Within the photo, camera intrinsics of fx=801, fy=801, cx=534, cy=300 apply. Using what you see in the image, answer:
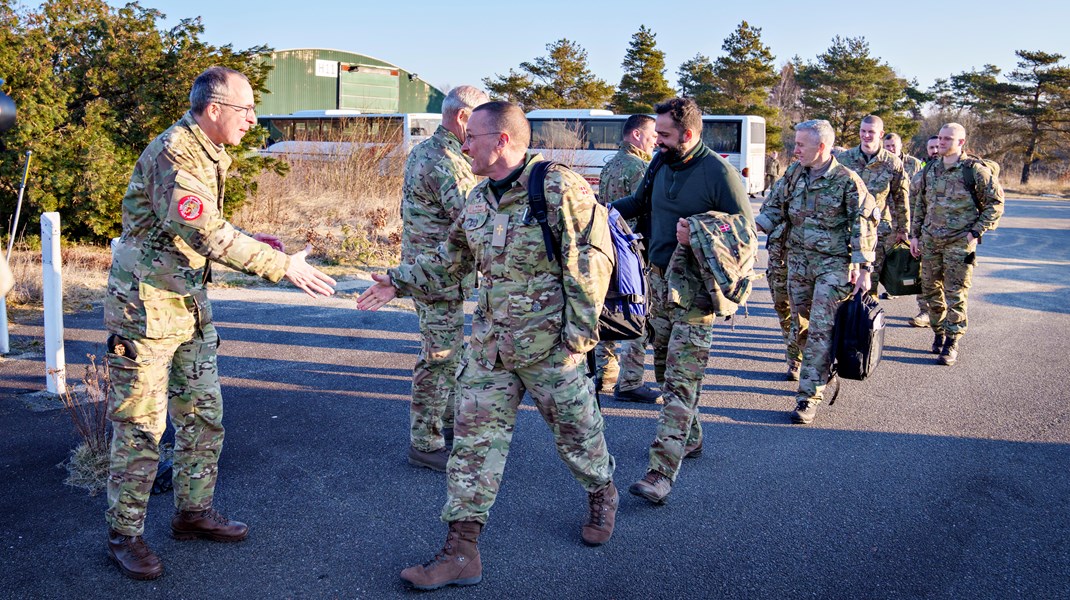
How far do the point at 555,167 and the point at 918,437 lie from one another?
3.58m

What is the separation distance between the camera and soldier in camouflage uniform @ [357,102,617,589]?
3.36 meters

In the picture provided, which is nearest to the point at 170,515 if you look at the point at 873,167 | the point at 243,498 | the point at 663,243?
the point at 243,498

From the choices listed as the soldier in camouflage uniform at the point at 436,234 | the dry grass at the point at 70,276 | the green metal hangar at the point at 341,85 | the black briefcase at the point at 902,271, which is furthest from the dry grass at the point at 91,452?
the green metal hangar at the point at 341,85

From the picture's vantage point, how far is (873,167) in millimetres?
8328

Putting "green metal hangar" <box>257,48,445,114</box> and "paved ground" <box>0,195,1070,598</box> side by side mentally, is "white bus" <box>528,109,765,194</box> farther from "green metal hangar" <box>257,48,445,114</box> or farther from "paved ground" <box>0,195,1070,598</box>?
"paved ground" <box>0,195,1070,598</box>

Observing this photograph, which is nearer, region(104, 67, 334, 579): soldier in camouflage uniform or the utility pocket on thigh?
region(104, 67, 334, 579): soldier in camouflage uniform

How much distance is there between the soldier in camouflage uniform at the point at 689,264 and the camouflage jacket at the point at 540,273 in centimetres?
107

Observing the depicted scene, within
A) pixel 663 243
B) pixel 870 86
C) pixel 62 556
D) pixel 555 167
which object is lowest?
pixel 62 556

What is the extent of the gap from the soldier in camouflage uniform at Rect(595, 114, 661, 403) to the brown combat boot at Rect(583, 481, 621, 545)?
2345 mm

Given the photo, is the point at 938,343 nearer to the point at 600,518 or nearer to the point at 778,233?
the point at 778,233

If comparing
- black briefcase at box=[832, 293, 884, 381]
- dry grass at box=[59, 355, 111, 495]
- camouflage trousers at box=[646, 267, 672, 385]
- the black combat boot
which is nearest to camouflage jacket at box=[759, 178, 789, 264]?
black briefcase at box=[832, 293, 884, 381]

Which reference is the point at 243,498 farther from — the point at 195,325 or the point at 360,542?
the point at 195,325

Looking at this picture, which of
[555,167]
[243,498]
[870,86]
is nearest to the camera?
[555,167]

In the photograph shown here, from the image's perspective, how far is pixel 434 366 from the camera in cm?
461
